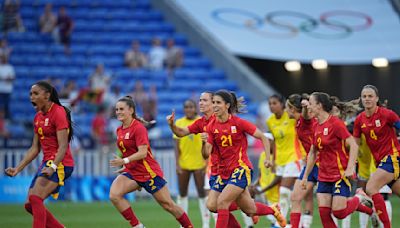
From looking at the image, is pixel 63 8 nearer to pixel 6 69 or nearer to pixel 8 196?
pixel 6 69

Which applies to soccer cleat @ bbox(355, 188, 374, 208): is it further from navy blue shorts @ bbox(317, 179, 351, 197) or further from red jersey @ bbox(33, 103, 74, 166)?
red jersey @ bbox(33, 103, 74, 166)

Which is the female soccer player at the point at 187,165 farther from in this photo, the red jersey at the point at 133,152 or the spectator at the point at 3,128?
the spectator at the point at 3,128

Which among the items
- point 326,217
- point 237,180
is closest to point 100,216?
point 237,180

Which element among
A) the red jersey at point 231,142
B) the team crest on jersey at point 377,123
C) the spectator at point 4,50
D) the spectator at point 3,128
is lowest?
the red jersey at point 231,142

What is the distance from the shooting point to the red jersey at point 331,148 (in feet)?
39.5

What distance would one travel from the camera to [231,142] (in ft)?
40.2

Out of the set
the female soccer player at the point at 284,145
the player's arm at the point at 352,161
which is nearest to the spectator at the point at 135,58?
the female soccer player at the point at 284,145

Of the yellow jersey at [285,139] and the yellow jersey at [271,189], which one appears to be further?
the yellow jersey at [271,189]

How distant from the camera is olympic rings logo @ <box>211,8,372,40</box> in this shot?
29.3 meters

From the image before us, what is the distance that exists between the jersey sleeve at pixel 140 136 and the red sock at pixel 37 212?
1592mm

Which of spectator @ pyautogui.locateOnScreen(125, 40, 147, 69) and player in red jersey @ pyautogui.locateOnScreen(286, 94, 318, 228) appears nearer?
player in red jersey @ pyautogui.locateOnScreen(286, 94, 318, 228)

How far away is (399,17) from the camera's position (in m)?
28.6

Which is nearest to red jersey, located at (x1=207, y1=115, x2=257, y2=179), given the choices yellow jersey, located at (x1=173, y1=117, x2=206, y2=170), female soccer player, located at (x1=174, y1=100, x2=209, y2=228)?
female soccer player, located at (x1=174, y1=100, x2=209, y2=228)

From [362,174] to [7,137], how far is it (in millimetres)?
12238
